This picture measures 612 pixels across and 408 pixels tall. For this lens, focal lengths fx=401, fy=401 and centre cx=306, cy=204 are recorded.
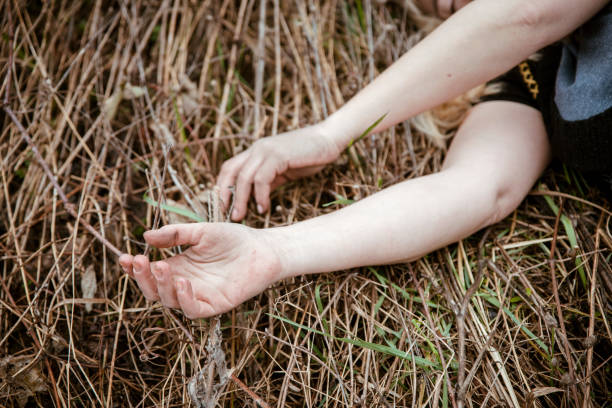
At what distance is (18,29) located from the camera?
1.33 metres

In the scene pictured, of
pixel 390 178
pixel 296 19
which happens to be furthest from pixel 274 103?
pixel 390 178

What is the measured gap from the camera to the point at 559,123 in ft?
2.93

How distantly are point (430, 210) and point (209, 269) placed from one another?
0.48 m

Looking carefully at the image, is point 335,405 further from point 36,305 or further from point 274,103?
point 274,103

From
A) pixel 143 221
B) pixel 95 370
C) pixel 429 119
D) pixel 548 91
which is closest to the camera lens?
pixel 95 370

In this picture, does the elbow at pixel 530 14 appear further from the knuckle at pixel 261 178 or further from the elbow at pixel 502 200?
the knuckle at pixel 261 178

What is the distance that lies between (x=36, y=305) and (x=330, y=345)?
2.23ft

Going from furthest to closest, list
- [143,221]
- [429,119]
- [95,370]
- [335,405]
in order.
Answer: [429,119] < [143,221] < [95,370] < [335,405]

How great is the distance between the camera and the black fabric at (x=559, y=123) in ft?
2.73

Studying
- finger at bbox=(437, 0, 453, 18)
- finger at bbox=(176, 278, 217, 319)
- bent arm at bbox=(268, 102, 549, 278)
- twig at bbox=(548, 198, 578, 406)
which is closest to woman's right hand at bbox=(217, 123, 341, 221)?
bent arm at bbox=(268, 102, 549, 278)

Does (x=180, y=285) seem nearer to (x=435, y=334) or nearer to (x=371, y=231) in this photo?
(x=371, y=231)

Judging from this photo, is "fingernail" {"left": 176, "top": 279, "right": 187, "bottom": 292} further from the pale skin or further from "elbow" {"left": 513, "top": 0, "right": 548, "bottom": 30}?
"elbow" {"left": 513, "top": 0, "right": 548, "bottom": 30}

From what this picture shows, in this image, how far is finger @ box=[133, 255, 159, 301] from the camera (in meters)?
0.70

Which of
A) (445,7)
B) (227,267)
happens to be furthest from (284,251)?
(445,7)
